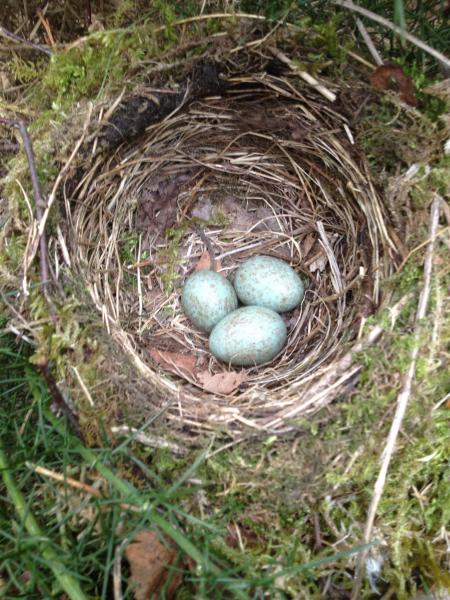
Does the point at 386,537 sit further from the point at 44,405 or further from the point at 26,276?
the point at 26,276

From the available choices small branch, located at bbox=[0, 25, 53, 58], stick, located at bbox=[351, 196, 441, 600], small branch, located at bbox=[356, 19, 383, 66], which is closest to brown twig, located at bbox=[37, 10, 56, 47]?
small branch, located at bbox=[0, 25, 53, 58]

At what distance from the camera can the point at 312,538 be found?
1.27 m

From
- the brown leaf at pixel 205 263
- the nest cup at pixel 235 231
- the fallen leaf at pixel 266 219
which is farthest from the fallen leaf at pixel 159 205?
the fallen leaf at pixel 266 219

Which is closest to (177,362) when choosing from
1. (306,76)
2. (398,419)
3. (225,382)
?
(225,382)

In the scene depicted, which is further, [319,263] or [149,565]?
[319,263]

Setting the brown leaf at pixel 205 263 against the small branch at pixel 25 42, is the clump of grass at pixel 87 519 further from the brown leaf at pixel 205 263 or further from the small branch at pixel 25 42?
the small branch at pixel 25 42

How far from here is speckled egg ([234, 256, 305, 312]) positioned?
1779 millimetres

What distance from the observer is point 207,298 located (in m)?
1.78

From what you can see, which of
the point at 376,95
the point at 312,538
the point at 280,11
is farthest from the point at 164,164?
the point at 312,538

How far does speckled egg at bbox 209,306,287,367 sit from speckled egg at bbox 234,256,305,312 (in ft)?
0.20

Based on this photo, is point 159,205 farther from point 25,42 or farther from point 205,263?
point 25,42

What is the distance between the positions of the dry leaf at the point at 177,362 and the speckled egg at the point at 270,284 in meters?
0.29

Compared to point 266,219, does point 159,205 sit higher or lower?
higher

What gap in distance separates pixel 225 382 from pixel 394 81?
100 cm
